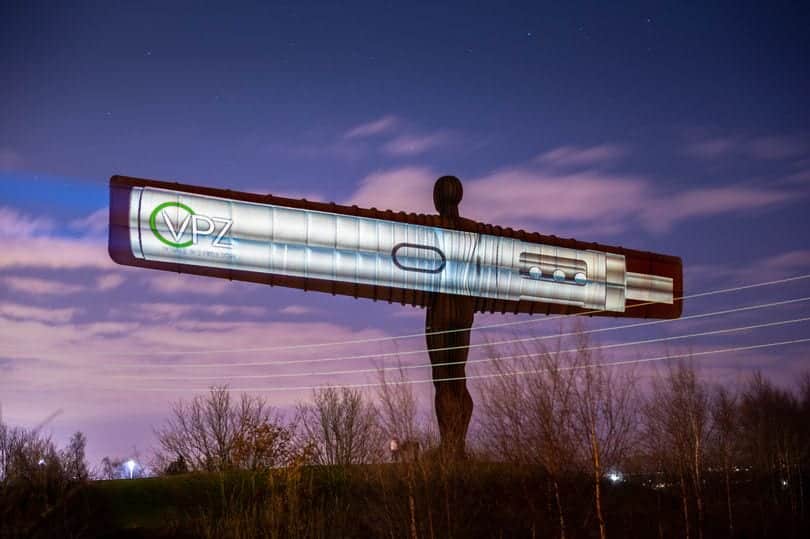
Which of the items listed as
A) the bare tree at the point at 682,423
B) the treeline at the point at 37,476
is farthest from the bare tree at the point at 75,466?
the bare tree at the point at 682,423

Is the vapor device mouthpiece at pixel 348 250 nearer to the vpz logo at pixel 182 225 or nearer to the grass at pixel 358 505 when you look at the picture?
the vpz logo at pixel 182 225

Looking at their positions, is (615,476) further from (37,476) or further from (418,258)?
(37,476)

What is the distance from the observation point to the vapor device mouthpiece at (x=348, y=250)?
1805cm

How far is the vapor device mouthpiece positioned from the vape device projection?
0.02 m

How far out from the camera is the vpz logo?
18.0 metres

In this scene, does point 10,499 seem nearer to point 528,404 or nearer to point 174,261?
point 174,261

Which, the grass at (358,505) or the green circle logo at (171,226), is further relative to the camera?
the grass at (358,505)

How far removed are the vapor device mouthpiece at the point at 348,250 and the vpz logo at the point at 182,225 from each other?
2 centimetres

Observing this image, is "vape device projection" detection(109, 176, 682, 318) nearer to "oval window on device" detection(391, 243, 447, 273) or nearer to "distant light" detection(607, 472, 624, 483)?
"oval window on device" detection(391, 243, 447, 273)

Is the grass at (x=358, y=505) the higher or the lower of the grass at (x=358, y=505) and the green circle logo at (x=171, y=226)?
the lower

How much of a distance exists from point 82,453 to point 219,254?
26.6 ft

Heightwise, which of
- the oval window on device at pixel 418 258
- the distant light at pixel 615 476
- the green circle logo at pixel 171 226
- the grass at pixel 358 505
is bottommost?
the grass at pixel 358 505

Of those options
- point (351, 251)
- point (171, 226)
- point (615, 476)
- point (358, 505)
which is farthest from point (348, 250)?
point (615, 476)

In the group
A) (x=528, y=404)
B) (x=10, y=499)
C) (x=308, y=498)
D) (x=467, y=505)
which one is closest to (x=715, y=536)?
(x=467, y=505)
